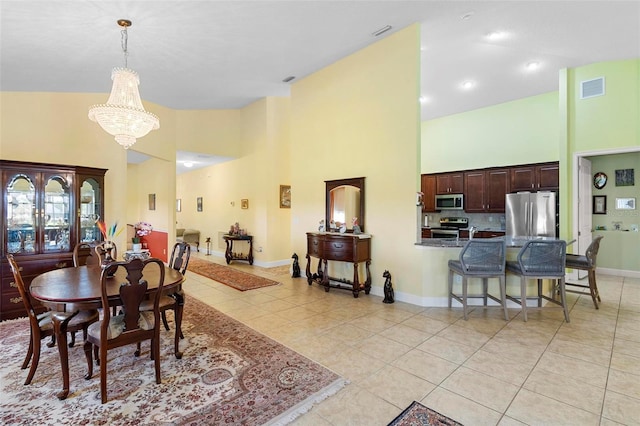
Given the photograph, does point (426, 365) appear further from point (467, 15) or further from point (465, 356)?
point (467, 15)

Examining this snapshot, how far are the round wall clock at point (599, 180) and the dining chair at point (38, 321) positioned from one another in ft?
27.5

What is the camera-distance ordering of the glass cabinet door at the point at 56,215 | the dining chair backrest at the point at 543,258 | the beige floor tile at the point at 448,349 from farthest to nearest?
the glass cabinet door at the point at 56,215, the dining chair backrest at the point at 543,258, the beige floor tile at the point at 448,349

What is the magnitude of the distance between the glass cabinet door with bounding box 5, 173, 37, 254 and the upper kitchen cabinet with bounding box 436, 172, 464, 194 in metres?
7.75

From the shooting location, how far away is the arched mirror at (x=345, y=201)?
4844 millimetres

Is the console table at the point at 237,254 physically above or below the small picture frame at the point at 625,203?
below

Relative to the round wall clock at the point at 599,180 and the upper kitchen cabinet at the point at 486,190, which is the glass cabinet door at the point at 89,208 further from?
the round wall clock at the point at 599,180

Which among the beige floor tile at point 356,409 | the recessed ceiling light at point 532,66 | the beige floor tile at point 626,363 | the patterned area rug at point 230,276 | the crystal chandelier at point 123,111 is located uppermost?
the recessed ceiling light at point 532,66

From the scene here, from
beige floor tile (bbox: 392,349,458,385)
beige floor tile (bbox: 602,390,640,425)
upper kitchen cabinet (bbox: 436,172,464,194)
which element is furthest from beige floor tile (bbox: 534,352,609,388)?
upper kitchen cabinet (bbox: 436,172,464,194)

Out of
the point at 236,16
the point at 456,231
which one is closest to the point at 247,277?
the point at 236,16

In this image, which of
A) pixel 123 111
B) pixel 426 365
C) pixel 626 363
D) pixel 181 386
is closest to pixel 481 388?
pixel 426 365

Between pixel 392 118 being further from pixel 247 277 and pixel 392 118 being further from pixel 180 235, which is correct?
pixel 180 235

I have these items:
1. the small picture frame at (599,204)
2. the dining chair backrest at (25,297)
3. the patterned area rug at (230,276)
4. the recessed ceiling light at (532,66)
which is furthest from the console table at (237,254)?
the small picture frame at (599,204)

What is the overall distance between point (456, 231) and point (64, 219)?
7.45m

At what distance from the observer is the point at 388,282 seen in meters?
4.32
